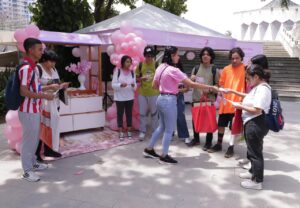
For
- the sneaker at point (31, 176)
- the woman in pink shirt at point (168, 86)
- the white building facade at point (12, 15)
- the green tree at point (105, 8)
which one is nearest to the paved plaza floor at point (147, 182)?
the sneaker at point (31, 176)

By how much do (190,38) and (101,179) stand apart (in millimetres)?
4919

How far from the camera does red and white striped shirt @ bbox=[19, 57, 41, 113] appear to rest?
11.5 ft

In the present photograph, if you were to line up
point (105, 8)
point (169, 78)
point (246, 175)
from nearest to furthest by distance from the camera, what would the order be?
1. point (246, 175)
2. point (169, 78)
3. point (105, 8)

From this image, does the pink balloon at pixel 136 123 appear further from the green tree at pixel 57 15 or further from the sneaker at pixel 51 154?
the green tree at pixel 57 15

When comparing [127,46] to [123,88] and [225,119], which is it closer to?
[123,88]

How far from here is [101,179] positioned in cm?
388

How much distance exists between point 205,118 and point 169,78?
1.14m

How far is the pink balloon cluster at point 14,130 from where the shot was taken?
4613 mm

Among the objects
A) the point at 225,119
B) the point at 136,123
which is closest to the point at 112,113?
the point at 136,123

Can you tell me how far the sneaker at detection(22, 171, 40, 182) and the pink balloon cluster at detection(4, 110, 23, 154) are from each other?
3.24 ft

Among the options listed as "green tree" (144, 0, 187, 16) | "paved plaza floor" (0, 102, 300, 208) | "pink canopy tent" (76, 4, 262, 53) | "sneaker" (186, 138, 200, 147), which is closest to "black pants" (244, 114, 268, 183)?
"paved plaza floor" (0, 102, 300, 208)

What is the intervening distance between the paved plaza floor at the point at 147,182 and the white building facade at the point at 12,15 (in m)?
31.1

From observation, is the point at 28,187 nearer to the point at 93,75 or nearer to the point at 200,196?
the point at 200,196

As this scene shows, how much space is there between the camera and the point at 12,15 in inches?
1532
